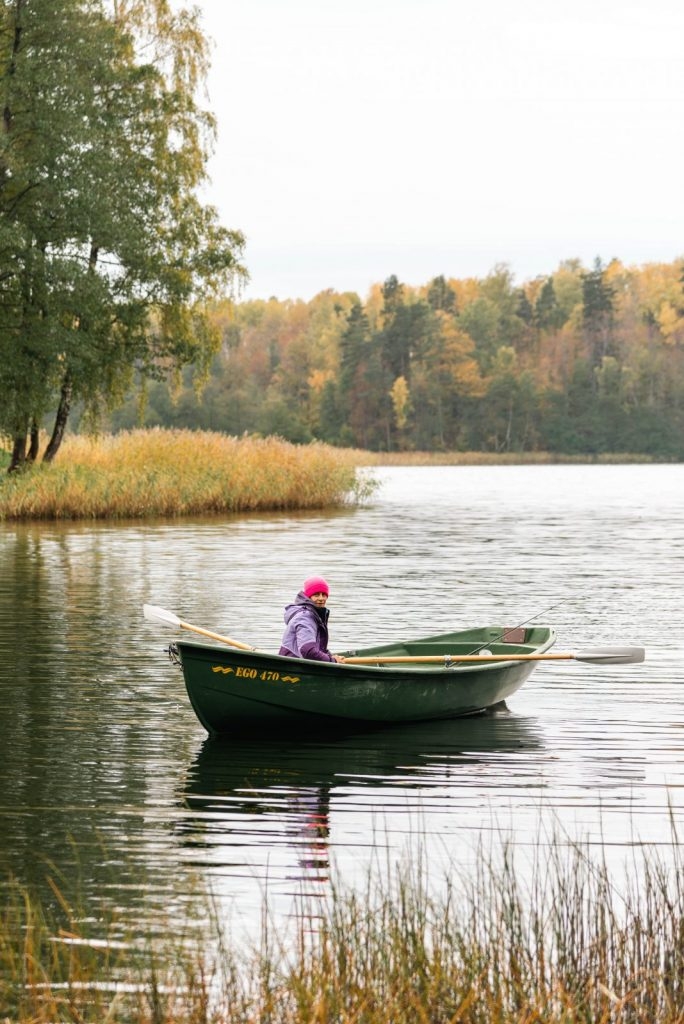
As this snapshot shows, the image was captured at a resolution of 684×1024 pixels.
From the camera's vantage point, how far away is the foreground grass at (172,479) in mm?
33250

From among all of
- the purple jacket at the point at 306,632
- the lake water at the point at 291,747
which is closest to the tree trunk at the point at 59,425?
the lake water at the point at 291,747

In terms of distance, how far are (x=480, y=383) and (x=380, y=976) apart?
108499 millimetres

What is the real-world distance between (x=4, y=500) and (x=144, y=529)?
10.6ft

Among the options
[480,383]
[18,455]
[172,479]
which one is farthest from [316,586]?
[480,383]

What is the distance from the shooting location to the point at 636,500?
164ft

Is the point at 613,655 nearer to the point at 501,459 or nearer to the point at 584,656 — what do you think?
the point at 584,656

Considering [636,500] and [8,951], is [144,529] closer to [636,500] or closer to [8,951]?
[636,500]

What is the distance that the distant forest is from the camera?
357 ft

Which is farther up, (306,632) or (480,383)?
(480,383)

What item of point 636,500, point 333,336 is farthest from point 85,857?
point 333,336

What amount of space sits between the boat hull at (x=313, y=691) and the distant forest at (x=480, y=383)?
86207mm

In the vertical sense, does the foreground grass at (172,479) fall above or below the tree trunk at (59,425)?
below

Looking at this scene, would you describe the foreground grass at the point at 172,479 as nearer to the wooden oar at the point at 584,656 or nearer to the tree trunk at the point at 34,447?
the tree trunk at the point at 34,447

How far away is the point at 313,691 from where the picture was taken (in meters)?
9.99
